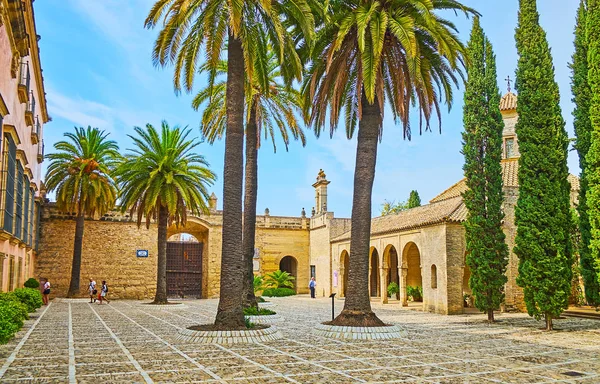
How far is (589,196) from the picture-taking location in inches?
635

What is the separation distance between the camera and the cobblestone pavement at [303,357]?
8.55m

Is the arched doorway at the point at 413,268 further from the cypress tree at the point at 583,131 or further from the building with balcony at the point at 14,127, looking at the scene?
the building with balcony at the point at 14,127

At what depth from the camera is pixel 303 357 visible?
1056cm

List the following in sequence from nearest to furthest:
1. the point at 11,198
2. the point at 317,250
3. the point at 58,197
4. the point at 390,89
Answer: the point at 11,198
the point at 390,89
the point at 58,197
the point at 317,250

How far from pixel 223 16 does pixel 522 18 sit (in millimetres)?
10370

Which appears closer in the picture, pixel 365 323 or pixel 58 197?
A: pixel 365 323

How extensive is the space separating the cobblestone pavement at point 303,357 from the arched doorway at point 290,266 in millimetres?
22734

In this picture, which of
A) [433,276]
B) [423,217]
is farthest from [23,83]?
[433,276]

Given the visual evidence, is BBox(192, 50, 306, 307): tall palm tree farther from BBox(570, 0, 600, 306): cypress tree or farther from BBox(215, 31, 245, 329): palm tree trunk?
BBox(570, 0, 600, 306): cypress tree

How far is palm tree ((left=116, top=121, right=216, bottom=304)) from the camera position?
25406mm

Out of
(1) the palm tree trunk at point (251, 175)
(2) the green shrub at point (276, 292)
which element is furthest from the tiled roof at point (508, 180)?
(2) the green shrub at point (276, 292)

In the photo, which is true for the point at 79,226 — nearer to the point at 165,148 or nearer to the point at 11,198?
the point at 165,148

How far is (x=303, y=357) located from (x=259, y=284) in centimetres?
2506

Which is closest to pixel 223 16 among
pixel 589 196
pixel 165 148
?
pixel 589 196
